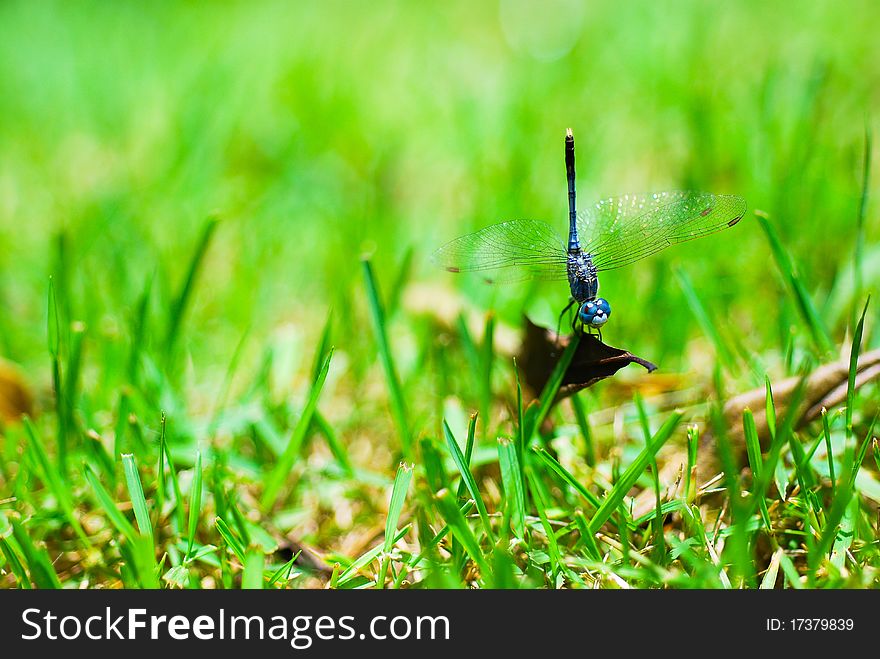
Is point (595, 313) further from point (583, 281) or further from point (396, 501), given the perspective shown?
point (396, 501)

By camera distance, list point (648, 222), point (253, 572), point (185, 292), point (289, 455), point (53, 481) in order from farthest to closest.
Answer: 1. point (185, 292)
2. point (648, 222)
3. point (289, 455)
4. point (53, 481)
5. point (253, 572)

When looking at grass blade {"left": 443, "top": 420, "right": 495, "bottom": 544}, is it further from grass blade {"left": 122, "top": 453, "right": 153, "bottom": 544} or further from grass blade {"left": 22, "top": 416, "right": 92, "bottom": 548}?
grass blade {"left": 22, "top": 416, "right": 92, "bottom": 548}

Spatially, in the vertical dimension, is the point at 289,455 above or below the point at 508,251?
below

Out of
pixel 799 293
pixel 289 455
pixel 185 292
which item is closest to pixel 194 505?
pixel 289 455

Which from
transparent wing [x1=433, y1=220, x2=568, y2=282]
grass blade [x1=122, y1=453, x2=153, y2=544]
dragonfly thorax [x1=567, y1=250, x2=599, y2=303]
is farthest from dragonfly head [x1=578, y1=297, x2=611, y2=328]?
grass blade [x1=122, y1=453, x2=153, y2=544]

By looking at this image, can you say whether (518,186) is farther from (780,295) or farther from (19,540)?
(19,540)

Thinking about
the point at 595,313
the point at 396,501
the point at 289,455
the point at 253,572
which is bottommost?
the point at 253,572

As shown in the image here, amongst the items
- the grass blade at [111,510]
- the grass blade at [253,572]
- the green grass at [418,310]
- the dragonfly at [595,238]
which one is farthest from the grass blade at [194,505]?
the dragonfly at [595,238]
